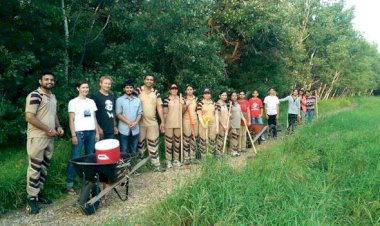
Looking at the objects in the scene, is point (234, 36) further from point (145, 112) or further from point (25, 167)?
point (25, 167)

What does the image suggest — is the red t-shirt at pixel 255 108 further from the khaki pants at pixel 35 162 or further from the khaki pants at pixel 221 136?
the khaki pants at pixel 35 162

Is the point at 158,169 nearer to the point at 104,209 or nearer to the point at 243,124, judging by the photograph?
the point at 104,209

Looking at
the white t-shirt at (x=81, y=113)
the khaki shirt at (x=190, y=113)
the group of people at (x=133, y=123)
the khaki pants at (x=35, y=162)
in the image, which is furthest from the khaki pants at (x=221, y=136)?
the khaki pants at (x=35, y=162)

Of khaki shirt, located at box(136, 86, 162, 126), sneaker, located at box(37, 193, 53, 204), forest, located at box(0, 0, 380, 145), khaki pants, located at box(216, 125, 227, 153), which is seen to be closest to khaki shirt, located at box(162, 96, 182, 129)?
khaki shirt, located at box(136, 86, 162, 126)

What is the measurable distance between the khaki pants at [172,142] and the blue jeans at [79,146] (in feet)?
6.89

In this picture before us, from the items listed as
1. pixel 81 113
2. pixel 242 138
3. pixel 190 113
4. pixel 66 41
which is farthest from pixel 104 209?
pixel 242 138

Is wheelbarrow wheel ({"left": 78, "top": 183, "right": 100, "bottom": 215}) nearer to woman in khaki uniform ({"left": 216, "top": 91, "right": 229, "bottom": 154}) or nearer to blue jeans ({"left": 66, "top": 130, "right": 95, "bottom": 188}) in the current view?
blue jeans ({"left": 66, "top": 130, "right": 95, "bottom": 188})

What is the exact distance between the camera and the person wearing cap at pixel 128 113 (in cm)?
667

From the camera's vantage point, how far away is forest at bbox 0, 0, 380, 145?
7262mm

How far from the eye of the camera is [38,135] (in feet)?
16.4

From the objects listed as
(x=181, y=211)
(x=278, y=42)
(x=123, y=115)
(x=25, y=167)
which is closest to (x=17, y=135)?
(x=25, y=167)

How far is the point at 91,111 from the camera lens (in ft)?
18.8

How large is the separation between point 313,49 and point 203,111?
2188 centimetres

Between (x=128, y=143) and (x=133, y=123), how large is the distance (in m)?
0.50
